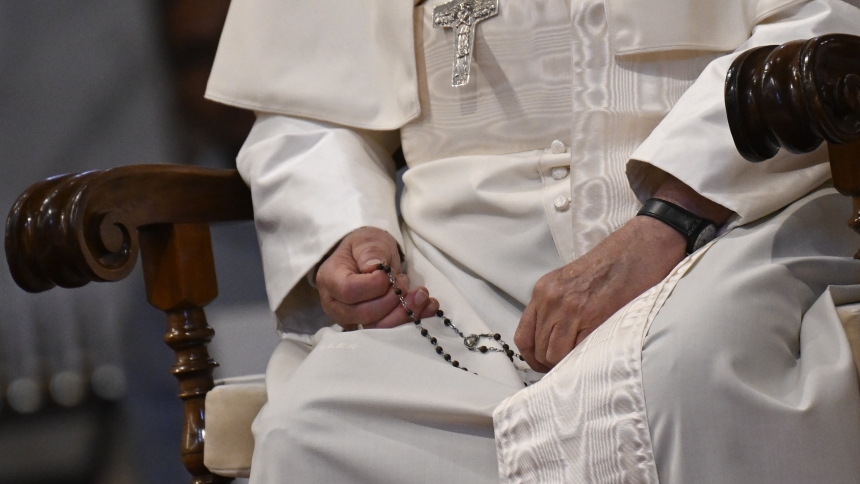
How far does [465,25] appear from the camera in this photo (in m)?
1.35

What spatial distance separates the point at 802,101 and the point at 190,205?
894 mm

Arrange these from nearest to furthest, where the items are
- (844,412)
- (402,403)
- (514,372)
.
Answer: (844,412)
(402,403)
(514,372)

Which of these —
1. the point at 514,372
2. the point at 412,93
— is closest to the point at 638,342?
Answer: the point at 514,372

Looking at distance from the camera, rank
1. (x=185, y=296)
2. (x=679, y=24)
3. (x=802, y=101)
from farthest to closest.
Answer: (x=185, y=296), (x=679, y=24), (x=802, y=101)

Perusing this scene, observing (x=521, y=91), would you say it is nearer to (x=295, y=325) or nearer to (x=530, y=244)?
(x=530, y=244)

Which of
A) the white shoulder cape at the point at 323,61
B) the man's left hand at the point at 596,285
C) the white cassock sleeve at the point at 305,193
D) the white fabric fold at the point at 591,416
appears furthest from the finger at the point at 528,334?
the white shoulder cape at the point at 323,61

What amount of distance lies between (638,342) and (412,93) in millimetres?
708

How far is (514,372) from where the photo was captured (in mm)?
1105

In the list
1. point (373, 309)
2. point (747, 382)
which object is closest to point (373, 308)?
point (373, 309)

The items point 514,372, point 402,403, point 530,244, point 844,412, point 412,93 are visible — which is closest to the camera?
point 844,412

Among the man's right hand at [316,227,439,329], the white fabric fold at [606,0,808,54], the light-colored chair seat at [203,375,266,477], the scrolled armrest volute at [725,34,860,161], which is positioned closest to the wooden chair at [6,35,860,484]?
the scrolled armrest volute at [725,34,860,161]

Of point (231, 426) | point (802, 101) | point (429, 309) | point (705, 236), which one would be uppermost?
point (802, 101)

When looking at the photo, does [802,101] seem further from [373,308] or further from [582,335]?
[373,308]

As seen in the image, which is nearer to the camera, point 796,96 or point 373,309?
point 796,96
